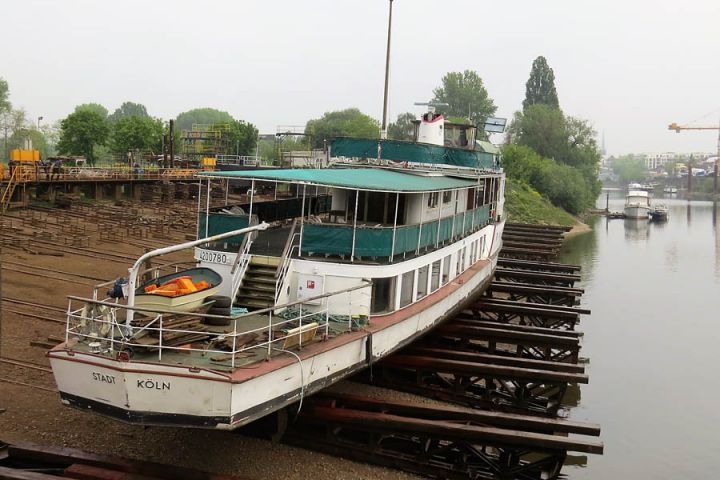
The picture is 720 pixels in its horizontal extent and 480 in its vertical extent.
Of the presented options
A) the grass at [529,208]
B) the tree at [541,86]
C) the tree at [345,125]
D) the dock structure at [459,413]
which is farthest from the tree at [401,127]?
the dock structure at [459,413]

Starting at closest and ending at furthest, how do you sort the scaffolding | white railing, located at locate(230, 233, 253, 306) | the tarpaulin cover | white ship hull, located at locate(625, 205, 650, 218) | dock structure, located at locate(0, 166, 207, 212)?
1. white railing, located at locate(230, 233, 253, 306)
2. the tarpaulin cover
3. dock structure, located at locate(0, 166, 207, 212)
4. the scaffolding
5. white ship hull, located at locate(625, 205, 650, 218)

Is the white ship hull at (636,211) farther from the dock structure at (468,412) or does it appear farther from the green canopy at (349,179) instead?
the green canopy at (349,179)

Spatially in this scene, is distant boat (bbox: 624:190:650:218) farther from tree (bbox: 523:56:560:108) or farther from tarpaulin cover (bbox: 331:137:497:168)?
tarpaulin cover (bbox: 331:137:497:168)

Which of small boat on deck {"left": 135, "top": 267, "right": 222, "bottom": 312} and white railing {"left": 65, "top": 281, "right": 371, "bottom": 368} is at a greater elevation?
small boat on deck {"left": 135, "top": 267, "right": 222, "bottom": 312}

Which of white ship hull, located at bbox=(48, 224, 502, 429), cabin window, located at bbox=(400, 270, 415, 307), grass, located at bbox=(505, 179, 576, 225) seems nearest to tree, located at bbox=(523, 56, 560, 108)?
grass, located at bbox=(505, 179, 576, 225)

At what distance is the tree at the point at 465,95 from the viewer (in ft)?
444

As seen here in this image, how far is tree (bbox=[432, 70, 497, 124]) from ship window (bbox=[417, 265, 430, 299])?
4730 inches

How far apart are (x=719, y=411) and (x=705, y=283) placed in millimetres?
27989

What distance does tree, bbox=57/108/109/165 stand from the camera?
7344cm

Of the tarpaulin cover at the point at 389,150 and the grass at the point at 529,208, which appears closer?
the tarpaulin cover at the point at 389,150

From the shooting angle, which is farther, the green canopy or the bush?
the bush

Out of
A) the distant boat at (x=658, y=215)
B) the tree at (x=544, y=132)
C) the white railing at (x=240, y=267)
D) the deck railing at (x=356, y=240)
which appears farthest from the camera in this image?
the tree at (x=544, y=132)

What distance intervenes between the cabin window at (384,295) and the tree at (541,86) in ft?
372

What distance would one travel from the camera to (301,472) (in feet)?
44.5
